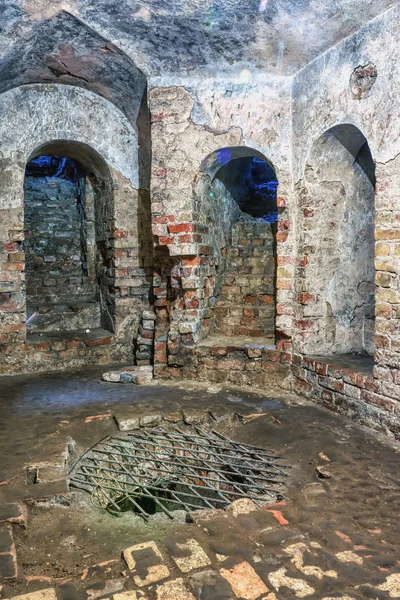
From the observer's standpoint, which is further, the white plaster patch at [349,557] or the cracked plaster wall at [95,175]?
the cracked plaster wall at [95,175]

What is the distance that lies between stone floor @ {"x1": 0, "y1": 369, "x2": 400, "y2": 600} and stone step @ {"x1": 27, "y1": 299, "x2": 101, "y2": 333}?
224 centimetres

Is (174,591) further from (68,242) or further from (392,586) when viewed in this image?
(68,242)

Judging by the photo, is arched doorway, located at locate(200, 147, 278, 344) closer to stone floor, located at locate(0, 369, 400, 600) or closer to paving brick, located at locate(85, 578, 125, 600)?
stone floor, located at locate(0, 369, 400, 600)

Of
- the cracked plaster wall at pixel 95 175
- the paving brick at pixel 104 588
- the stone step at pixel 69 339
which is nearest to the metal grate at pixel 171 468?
the paving brick at pixel 104 588

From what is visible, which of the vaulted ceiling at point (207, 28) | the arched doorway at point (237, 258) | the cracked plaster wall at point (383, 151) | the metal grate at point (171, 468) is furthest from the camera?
the arched doorway at point (237, 258)

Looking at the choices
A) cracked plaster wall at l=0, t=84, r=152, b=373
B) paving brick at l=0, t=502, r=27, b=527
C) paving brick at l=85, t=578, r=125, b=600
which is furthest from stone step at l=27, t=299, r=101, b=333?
paving brick at l=85, t=578, r=125, b=600

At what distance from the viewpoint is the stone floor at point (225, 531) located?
1.84 metres

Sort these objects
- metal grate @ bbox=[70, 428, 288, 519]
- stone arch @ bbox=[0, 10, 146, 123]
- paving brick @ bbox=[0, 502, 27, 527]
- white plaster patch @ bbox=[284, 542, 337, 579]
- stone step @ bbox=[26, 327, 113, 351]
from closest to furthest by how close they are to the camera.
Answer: white plaster patch @ bbox=[284, 542, 337, 579]
paving brick @ bbox=[0, 502, 27, 527]
metal grate @ bbox=[70, 428, 288, 519]
stone arch @ bbox=[0, 10, 146, 123]
stone step @ bbox=[26, 327, 113, 351]

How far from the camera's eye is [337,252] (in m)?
4.18

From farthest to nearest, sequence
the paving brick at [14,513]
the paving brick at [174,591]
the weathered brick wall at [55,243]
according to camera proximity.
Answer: the weathered brick wall at [55,243], the paving brick at [14,513], the paving brick at [174,591]

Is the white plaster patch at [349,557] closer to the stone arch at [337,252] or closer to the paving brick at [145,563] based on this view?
the paving brick at [145,563]

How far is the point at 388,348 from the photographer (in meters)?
3.29

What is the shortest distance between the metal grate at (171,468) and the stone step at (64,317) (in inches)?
106

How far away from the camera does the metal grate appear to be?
9.18ft
